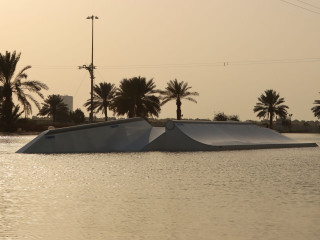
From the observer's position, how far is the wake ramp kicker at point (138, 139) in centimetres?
2986

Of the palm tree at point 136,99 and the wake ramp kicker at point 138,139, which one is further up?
the palm tree at point 136,99

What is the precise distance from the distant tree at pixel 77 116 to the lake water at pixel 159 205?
3583 inches

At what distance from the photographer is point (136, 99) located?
67625mm

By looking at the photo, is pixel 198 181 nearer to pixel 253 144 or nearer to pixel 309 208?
pixel 309 208

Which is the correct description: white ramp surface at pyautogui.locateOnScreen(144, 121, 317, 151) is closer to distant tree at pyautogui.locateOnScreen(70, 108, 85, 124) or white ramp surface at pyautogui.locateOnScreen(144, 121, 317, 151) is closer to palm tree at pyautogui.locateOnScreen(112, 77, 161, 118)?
palm tree at pyautogui.locateOnScreen(112, 77, 161, 118)

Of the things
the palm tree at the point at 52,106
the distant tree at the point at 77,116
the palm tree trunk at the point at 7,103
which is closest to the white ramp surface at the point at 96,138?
the palm tree trunk at the point at 7,103

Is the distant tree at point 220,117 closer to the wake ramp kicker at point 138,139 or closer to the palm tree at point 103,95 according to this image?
the palm tree at point 103,95

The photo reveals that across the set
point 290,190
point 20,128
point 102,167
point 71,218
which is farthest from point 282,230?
point 20,128

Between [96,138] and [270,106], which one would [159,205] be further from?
[270,106]

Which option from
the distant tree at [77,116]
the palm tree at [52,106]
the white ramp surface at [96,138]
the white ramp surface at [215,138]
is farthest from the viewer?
the distant tree at [77,116]

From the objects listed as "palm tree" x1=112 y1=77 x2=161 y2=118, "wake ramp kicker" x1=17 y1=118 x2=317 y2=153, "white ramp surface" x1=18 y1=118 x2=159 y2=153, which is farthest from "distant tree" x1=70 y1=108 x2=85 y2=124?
"white ramp surface" x1=18 y1=118 x2=159 y2=153

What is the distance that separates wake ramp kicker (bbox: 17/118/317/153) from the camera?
29.9 metres

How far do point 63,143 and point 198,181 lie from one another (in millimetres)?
16740

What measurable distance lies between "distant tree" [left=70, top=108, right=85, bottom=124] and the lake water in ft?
299
